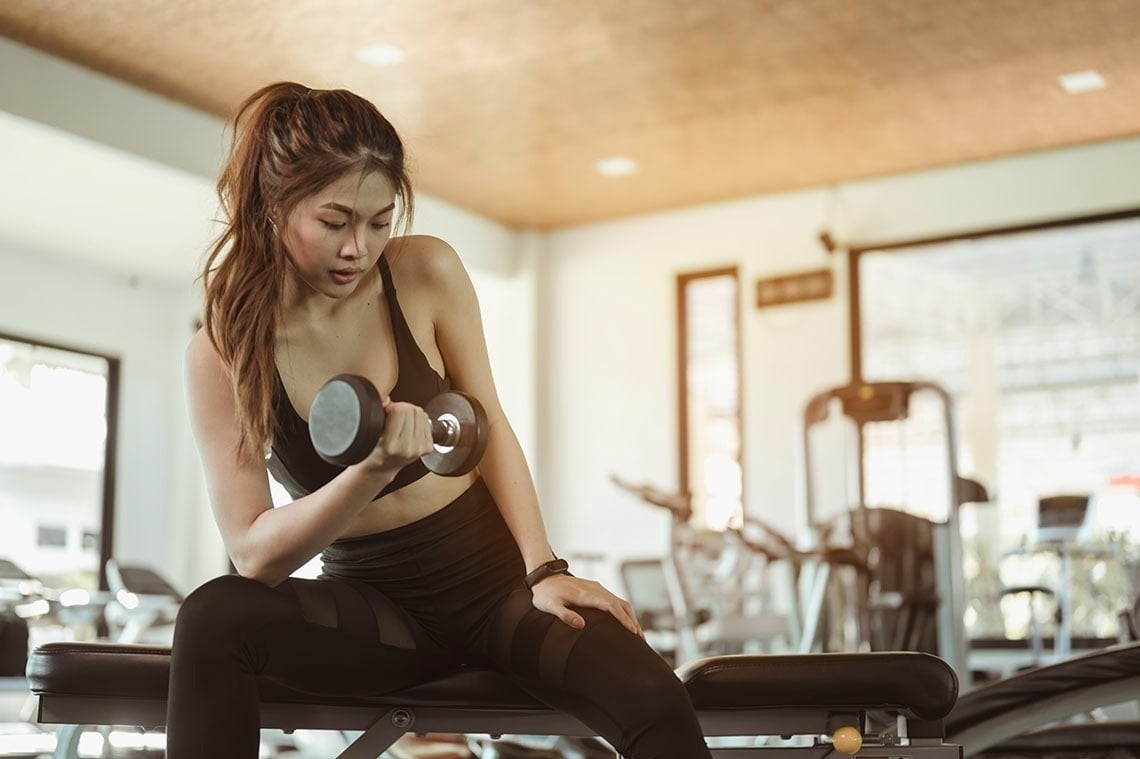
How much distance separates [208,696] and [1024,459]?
5708mm

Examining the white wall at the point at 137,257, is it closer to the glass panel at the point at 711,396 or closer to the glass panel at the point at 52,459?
the glass panel at the point at 52,459

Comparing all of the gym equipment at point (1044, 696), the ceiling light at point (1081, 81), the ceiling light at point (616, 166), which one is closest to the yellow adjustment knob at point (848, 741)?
the gym equipment at point (1044, 696)

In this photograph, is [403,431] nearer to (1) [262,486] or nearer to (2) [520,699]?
(1) [262,486]

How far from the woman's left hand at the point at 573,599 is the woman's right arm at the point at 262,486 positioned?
0.81ft

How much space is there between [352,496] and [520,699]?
0.39m

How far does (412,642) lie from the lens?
1.47m

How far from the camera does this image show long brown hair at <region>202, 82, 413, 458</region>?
1.35 metres

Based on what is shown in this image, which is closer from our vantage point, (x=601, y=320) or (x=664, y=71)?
(x=664, y=71)

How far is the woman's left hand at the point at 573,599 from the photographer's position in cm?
140

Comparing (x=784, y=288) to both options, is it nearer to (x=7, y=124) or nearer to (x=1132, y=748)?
(x=7, y=124)

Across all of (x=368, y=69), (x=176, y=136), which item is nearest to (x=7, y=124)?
(x=176, y=136)

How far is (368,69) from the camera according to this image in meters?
5.40

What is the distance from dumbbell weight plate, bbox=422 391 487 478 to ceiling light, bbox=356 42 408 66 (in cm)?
416

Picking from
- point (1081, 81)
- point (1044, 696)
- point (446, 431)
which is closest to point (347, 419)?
point (446, 431)
